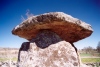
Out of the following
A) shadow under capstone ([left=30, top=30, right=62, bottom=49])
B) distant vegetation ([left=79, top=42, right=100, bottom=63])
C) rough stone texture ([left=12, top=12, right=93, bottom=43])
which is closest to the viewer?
rough stone texture ([left=12, top=12, right=93, bottom=43])

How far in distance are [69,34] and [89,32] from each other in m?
0.67

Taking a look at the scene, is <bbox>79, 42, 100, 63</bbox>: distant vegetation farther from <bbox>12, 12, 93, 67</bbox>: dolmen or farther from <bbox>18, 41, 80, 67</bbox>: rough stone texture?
<bbox>18, 41, 80, 67</bbox>: rough stone texture

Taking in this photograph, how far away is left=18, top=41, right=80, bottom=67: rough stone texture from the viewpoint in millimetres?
5332

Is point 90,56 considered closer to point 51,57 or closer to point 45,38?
point 45,38

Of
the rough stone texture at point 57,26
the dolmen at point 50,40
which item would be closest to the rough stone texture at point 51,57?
the dolmen at point 50,40

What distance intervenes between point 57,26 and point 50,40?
0.48 m

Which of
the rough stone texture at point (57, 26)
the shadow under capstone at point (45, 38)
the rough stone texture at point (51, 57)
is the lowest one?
the rough stone texture at point (51, 57)

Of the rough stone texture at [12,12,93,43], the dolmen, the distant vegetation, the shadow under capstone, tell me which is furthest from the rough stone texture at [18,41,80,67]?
the distant vegetation

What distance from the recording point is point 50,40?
18.9 ft

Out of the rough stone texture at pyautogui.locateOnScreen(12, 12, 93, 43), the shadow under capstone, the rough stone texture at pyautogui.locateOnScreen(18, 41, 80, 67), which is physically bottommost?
the rough stone texture at pyautogui.locateOnScreen(18, 41, 80, 67)

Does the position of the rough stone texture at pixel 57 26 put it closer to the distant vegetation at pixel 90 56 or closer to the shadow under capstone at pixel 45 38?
the shadow under capstone at pixel 45 38

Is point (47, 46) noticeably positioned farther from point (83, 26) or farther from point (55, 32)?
point (83, 26)

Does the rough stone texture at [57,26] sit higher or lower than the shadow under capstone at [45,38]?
higher

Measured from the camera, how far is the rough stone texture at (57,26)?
5.27 m
